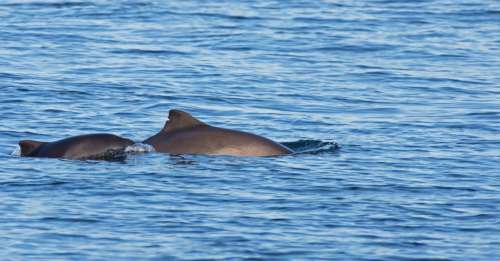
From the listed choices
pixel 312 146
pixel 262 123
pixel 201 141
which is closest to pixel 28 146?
pixel 201 141

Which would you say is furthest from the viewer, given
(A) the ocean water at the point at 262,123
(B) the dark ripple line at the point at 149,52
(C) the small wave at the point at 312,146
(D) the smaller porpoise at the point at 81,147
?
(B) the dark ripple line at the point at 149,52

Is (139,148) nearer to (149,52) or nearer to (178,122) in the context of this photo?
(178,122)

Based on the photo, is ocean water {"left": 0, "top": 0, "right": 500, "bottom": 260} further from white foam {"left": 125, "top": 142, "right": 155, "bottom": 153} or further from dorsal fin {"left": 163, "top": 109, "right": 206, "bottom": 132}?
dorsal fin {"left": 163, "top": 109, "right": 206, "bottom": 132}

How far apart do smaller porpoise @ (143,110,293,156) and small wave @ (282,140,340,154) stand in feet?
1.88

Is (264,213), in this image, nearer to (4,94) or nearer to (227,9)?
(4,94)

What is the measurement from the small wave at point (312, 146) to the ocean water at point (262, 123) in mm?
43

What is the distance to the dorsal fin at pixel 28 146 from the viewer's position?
57.2 ft

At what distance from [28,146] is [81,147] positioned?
2.25 ft

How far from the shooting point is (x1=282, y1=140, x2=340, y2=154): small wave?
60.7 feet

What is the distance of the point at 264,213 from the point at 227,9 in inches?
868

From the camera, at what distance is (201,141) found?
58.5 ft

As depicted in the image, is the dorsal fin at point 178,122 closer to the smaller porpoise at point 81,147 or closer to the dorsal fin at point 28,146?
the smaller porpoise at point 81,147

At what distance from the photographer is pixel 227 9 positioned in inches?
1431

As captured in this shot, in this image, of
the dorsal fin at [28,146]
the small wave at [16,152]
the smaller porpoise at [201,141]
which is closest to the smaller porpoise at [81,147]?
the dorsal fin at [28,146]
